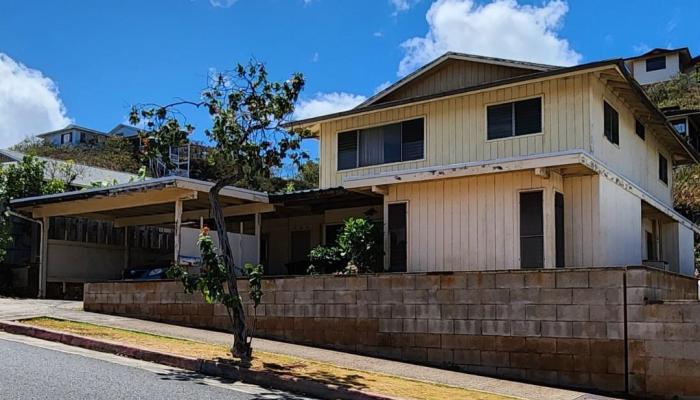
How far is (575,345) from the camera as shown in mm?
11641

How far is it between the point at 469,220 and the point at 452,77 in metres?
4.19

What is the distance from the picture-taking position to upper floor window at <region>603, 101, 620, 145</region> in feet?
54.0

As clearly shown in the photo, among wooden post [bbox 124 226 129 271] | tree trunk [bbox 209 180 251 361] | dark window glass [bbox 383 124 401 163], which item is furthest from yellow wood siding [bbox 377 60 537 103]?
wooden post [bbox 124 226 129 271]

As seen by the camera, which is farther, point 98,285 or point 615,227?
point 98,285

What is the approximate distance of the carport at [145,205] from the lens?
1814 centimetres

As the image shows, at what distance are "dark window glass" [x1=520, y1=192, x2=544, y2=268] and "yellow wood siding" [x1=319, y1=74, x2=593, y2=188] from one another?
4.02 feet

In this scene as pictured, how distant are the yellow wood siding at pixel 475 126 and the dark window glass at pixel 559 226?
112 centimetres

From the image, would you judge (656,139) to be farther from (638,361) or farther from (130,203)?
(130,203)

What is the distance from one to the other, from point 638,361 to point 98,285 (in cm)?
1249

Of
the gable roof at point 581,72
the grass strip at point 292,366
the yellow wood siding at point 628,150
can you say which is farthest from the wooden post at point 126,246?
the yellow wood siding at point 628,150

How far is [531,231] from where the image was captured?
15133 millimetres

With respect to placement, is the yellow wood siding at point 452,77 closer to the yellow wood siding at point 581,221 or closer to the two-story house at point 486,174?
the two-story house at point 486,174

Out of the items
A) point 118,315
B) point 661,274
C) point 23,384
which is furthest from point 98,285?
point 661,274

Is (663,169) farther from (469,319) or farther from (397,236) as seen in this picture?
(469,319)
